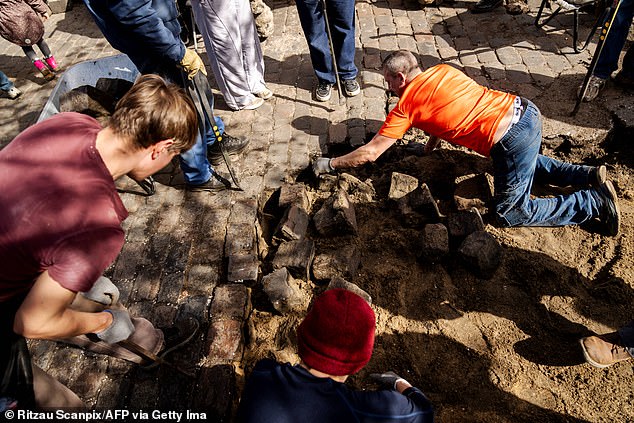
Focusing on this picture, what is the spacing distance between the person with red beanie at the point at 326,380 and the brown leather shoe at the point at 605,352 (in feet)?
5.31

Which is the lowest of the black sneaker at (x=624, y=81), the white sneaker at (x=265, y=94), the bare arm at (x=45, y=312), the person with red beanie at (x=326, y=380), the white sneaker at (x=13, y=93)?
the white sneaker at (x=13, y=93)

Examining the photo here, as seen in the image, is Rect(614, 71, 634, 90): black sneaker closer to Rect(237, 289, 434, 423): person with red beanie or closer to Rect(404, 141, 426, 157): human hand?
Rect(404, 141, 426, 157): human hand

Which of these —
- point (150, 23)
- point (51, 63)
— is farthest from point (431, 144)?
point (51, 63)

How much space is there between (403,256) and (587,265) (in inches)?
60.7

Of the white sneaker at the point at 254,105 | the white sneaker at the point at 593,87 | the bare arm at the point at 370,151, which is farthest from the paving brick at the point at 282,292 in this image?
the white sneaker at the point at 593,87

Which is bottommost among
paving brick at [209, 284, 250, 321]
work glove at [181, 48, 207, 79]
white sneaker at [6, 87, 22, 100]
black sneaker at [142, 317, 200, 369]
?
black sneaker at [142, 317, 200, 369]

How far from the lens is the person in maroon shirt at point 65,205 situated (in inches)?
61.9

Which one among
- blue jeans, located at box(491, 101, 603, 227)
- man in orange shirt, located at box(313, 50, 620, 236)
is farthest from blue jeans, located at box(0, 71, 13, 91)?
blue jeans, located at box(491, 101, 603, 227)

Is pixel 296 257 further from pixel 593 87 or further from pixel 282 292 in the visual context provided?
pixel 593 87

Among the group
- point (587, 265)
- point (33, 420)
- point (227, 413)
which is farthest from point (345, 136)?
point (33, 420)

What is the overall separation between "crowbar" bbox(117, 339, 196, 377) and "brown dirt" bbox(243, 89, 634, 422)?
46cm

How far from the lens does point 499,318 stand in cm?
299

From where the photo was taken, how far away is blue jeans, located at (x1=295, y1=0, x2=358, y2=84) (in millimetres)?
4371

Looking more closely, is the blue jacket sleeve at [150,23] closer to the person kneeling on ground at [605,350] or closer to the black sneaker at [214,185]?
the black sneaker at [214,185]
